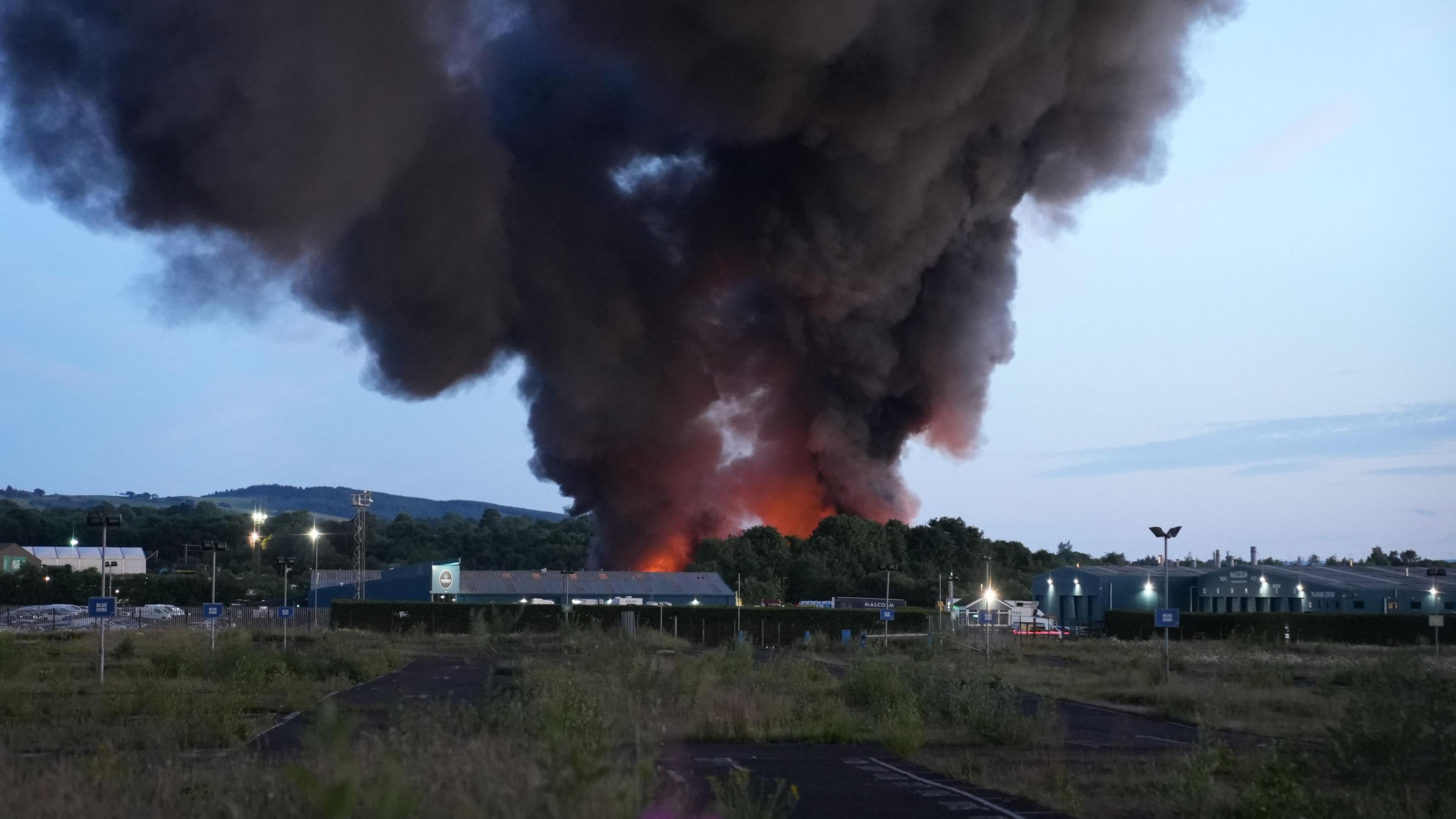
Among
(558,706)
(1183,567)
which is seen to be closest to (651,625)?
(1183,567)

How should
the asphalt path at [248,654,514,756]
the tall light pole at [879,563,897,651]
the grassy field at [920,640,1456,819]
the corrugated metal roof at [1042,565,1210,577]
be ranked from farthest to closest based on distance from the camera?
the corrugated metal roof at [1042,565,1210,577] → the tall light pole at [879,563,897,651] → the asphalt path at [248,654,514,756] → the grassy field at [920,640,1456,819]

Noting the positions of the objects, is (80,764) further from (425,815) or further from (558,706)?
(425,815)

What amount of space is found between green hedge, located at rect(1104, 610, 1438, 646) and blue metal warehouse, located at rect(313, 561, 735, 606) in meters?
24.7

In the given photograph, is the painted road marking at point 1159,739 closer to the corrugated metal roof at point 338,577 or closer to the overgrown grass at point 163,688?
the overgrown grass at point 163,688

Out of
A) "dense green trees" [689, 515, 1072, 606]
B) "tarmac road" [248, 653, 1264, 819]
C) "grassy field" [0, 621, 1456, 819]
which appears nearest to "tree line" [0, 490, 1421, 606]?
"dense green trees" [689, 515, 1072, 606]

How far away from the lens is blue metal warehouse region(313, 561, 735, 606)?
67750 millimetres

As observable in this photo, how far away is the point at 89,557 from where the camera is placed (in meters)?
112

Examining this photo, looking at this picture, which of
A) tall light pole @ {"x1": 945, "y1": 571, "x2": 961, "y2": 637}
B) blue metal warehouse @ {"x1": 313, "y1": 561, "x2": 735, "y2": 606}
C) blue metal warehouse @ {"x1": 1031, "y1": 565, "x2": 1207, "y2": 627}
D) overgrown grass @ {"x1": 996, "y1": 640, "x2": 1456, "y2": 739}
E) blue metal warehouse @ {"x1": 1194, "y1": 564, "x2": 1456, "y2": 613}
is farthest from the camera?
blue metal warehouse @ {"x1": 1031, "y1": 565, "x2": 1207, "y2": 627}

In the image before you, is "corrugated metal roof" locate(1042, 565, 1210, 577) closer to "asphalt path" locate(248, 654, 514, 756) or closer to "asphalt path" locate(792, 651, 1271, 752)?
"asphalt path" locate(248, 654, 514, 756)

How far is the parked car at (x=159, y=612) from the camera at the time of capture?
211 ft

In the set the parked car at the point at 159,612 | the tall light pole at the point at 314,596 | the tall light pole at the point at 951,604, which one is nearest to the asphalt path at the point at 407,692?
the tall light pole at the point at 951,604

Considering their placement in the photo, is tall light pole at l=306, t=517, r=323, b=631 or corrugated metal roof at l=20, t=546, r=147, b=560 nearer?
tall light pole at l=306, t=517, r=323, b=631

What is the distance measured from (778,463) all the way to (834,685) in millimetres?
55733

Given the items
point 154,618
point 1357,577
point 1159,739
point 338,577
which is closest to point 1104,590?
point 1357,577
